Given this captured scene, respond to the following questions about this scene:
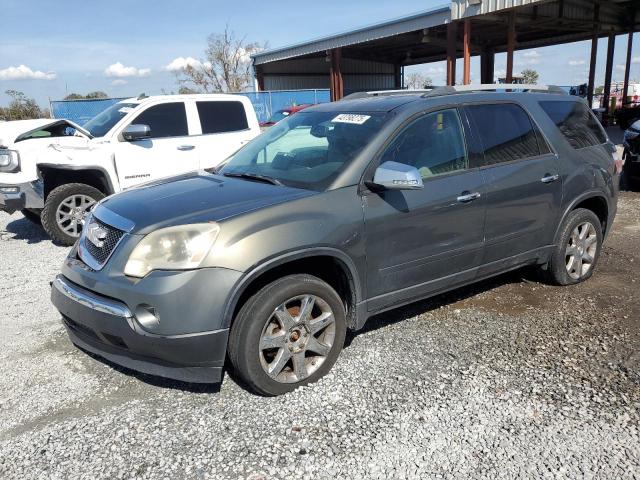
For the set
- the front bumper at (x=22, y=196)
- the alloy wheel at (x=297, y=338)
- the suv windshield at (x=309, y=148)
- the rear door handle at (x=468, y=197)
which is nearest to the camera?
the alloy wheel at (x=297, y=338)

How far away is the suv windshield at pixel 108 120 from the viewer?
732 cm

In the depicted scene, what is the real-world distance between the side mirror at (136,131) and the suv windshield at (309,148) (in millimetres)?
2813

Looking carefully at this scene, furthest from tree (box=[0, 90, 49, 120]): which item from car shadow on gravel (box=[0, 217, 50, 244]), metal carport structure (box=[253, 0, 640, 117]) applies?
car shadow on gravel (box=[0, 217, 50, 244])

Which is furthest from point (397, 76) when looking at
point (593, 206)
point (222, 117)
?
point (593, 206)

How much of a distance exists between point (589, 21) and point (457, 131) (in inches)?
925

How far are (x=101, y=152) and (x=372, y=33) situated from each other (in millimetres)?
19976

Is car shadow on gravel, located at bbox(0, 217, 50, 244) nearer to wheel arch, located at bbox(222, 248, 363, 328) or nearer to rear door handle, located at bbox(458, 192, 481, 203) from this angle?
wheel arch, located at bbox(222, 248, 363, 328)

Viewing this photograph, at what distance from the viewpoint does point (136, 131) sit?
6711 mm

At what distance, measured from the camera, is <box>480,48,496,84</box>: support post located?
33281 mm

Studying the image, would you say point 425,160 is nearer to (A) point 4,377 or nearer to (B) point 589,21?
(A) point 4,377

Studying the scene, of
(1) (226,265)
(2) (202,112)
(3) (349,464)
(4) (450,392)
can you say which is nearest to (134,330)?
(1) (226,265)

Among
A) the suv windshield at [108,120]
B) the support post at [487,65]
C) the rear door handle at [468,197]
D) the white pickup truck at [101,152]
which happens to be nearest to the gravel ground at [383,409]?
the rear door handle at [468,197]

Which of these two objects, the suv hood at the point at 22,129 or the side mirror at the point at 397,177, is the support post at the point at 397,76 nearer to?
the suv hood at the point at 22,129

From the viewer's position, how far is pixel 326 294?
3.24m
